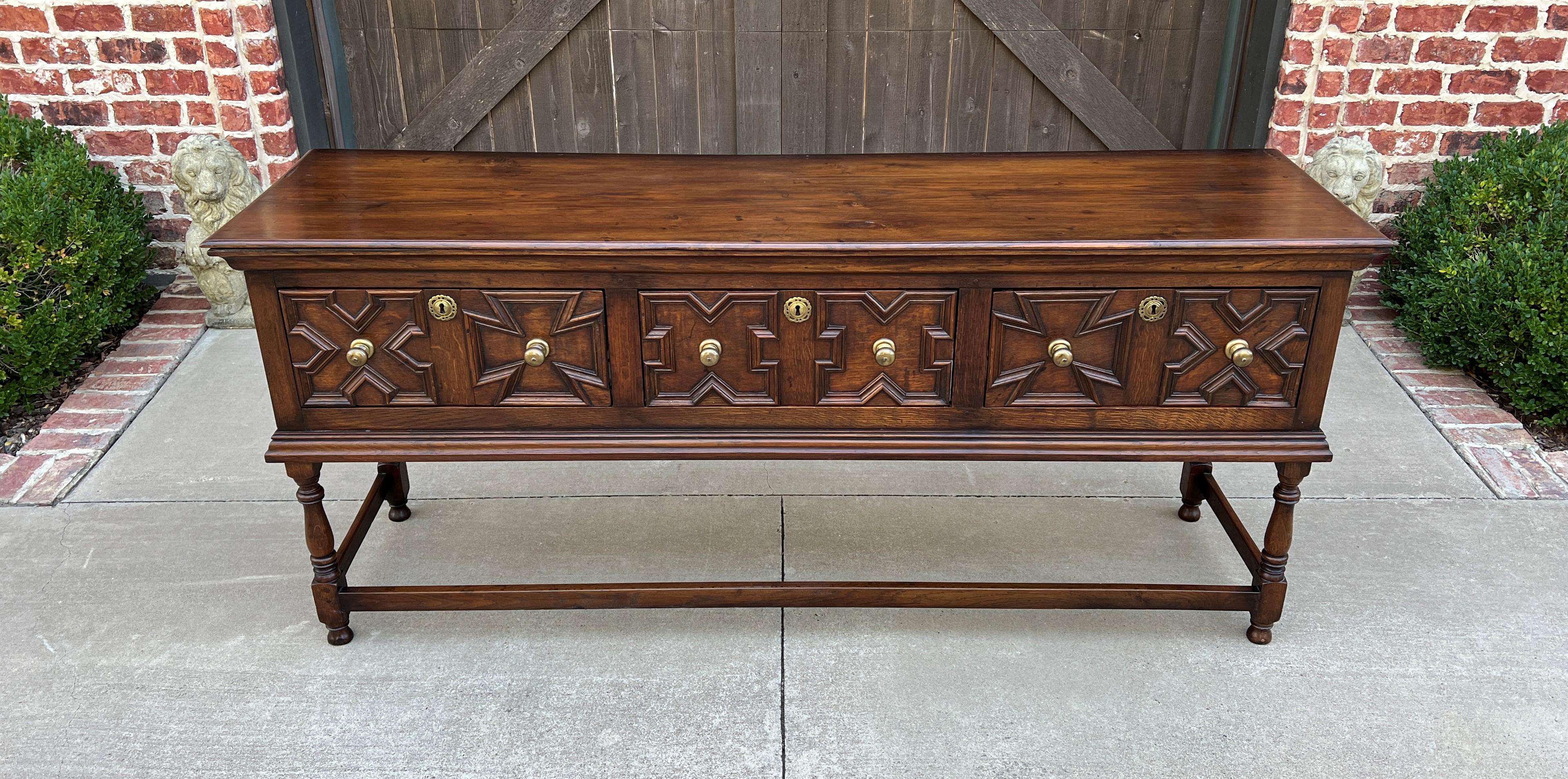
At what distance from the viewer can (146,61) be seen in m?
3.91

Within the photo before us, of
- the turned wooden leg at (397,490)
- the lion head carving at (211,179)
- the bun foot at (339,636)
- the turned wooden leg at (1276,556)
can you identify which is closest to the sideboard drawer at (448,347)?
the bun foot at (339,636)

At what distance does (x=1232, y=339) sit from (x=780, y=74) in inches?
97.8

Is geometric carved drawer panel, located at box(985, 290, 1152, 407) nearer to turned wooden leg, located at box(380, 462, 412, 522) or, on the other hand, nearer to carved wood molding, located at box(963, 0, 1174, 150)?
turned wooden leg, located at box(380, 462, 412, 522)

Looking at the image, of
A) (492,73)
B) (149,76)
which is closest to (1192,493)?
(492,73)

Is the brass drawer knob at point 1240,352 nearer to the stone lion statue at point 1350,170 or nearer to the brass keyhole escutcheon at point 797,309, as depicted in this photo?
the brass keyhole escutcheon at point 797,309

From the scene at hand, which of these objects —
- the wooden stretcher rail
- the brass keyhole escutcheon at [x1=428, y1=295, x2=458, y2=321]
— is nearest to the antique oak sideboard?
the brass keyhole escutcheon at [x1=428, y1=295, x2=458, y2=321]

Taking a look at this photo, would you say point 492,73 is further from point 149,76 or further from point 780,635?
point 780,635

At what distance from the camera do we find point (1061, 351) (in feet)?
7.11

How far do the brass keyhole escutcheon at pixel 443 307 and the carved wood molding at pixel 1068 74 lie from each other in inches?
104

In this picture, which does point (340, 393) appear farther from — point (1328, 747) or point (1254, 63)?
point (1254, 63)

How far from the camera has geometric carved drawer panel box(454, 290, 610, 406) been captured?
7.06 ft

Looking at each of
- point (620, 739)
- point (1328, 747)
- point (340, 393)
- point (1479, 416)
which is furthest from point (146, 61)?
point (1479, 416)

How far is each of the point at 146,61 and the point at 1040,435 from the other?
3.41 meters

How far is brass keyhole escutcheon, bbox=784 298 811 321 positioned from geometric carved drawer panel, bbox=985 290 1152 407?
35cm
